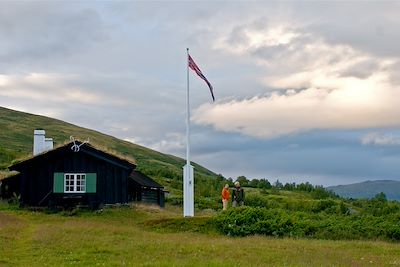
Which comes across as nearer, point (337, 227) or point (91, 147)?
point (337, 227)

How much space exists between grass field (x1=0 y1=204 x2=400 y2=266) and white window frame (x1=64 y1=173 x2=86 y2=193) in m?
8.34

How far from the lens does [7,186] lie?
4200 centimetres

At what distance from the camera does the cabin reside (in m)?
39.4

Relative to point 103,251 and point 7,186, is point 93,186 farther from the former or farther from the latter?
point 103,251

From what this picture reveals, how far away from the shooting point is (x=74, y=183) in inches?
1567

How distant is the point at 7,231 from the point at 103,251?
7.62m

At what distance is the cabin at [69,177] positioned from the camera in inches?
1551

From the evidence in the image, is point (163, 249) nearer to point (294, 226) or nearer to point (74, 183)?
point (294, 226)

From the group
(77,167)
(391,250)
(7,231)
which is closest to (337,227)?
(391,250)

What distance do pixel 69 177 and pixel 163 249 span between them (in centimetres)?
1908

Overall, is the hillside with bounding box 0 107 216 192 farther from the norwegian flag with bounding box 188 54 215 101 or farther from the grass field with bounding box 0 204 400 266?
the grass field with bounding box 0 204 400 266

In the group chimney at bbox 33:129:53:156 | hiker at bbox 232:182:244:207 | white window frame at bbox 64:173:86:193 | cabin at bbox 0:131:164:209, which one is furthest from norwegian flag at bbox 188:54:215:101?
chimney at bbox 33:129:53:156

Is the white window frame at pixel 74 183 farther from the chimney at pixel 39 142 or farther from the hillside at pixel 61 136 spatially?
the hillside at pixel 61 136

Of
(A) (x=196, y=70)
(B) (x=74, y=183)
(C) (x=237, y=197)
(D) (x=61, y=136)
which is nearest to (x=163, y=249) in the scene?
(C) (x=237, y=197)
